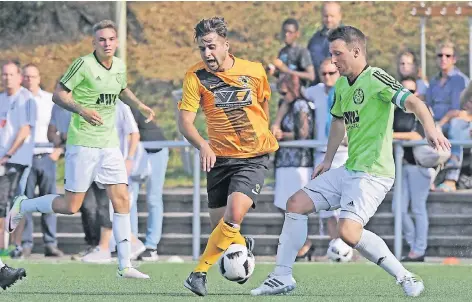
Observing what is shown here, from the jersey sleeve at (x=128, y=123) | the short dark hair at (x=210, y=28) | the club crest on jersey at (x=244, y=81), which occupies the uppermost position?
the short dark hair at (x=210, y=28)

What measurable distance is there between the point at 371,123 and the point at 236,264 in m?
1.41

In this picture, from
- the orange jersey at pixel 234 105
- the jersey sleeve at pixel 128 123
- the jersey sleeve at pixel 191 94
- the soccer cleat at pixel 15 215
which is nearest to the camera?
the jersey sleeve at pixel 191 94

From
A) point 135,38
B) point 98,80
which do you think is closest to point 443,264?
point 98,80

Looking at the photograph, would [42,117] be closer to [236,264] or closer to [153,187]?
[153,187]

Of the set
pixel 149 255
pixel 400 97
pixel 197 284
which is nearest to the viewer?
pixel 400 97

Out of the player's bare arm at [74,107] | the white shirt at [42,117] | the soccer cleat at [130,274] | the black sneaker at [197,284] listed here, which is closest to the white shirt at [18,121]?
the white shirt at [42,117]

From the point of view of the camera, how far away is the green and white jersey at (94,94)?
39.9 ft

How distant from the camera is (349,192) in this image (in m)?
9.95

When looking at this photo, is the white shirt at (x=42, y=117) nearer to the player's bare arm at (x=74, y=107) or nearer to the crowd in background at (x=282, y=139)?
the crowd in background at (x=282, y=139)

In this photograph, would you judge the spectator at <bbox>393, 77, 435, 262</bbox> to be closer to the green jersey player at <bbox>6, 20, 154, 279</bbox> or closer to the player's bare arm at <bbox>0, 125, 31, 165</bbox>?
the green jersey player at <bbox>6, 20, 154, 279</bbox>

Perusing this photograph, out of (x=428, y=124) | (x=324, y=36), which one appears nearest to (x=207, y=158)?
(x=428, y=124)

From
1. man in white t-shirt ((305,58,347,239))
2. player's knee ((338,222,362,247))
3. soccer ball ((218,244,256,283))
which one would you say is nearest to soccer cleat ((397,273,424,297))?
player's knee ((338,222,362,247))

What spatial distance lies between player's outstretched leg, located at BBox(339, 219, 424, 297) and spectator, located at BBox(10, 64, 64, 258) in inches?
246

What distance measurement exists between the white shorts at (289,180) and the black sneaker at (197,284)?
4.63 metres
